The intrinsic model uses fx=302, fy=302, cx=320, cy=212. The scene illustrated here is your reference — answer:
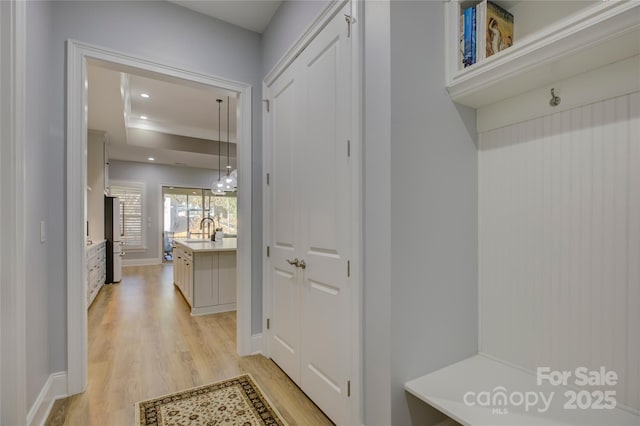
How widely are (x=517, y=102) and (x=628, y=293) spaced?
0.90 metres

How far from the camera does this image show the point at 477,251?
1.61 meters

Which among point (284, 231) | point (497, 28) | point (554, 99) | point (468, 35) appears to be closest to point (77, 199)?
point (284, 231)

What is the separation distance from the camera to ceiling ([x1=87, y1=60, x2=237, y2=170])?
11.8 ft

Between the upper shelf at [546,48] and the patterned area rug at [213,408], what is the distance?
2034 mm

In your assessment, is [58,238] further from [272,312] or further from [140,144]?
[140,144]

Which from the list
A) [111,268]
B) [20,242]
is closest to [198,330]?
[20,242]

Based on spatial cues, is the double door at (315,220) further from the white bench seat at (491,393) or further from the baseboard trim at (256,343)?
the white bench seat at (491,393)

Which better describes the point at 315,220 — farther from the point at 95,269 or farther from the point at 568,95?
the point at 95,269

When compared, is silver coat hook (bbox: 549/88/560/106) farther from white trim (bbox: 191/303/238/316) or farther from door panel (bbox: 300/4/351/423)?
white trim (bbox: 191/303/238/316)

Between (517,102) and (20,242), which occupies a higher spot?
(517,102)

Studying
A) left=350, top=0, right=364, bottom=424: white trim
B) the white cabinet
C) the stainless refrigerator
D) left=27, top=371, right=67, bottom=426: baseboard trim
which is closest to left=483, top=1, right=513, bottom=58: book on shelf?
left=350, top=0, right=364, bottom=424: white trim

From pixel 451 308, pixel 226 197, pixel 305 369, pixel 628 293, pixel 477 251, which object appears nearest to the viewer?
pixel 628 293

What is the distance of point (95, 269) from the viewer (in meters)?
4.66

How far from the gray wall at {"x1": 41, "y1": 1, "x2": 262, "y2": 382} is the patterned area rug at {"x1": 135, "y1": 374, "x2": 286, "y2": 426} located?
25.7 inches
